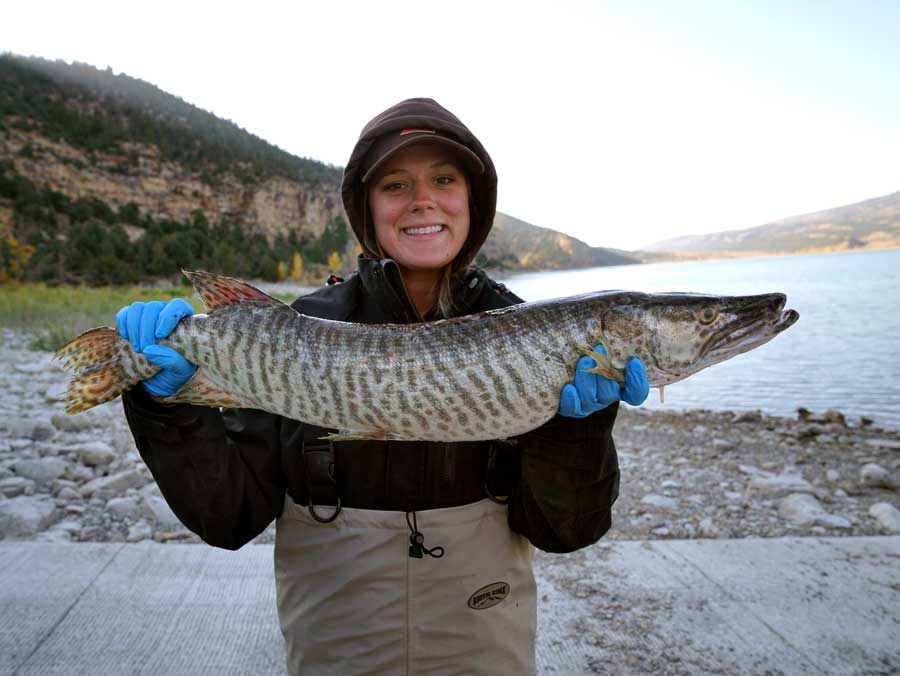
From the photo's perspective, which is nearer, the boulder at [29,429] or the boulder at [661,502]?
the boulder at [661,502]

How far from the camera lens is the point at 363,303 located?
2.59 meters

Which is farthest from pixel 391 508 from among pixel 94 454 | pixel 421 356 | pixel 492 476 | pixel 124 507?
pixel 94 454

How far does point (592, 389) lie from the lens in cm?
202

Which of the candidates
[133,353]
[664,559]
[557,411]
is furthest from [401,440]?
[664,559]

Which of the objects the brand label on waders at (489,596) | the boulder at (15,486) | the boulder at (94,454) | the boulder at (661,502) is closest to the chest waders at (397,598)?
the brand label on waders at (489,596)

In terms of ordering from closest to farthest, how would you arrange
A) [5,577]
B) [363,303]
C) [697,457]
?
[363,303], [5,577], [697,457]

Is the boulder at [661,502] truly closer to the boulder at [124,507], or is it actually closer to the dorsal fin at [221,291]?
the dorsal fin at [221,291]

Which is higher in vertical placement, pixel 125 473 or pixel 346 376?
pixel 346 376

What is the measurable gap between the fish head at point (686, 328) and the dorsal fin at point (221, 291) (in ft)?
4.60

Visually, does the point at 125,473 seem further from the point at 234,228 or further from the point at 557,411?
the point at 234,228

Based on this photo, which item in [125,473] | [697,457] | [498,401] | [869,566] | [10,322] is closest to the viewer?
[498,401]

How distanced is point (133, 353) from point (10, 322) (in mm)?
15488

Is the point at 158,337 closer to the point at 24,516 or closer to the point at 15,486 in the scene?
the point at 24,516

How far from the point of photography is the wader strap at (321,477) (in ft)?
6.82
